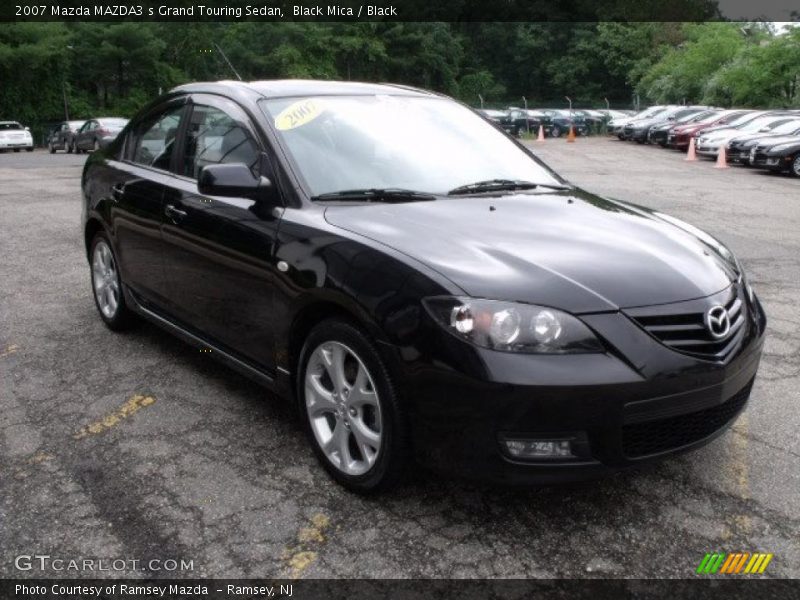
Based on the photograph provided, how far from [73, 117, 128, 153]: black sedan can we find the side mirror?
24.0 m

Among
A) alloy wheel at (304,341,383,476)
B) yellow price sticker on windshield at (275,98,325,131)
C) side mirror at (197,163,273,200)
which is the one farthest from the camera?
yellow price sticker on windshield at (275,98,325,131)

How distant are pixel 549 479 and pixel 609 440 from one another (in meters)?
0.24

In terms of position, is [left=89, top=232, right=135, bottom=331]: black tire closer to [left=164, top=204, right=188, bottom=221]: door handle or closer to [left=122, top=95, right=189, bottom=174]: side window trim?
[left=122, top=95, right=189, bottom=174]: side window trim

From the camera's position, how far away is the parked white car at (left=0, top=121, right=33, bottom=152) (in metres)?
36.4

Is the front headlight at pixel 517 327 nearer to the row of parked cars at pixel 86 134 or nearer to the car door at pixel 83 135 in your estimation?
the row of parked cars at pixel 86 134

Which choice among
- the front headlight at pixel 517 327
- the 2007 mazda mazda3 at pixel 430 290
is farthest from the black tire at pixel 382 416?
the front headlight at pixel 517 327

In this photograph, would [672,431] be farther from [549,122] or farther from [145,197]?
[549,122]

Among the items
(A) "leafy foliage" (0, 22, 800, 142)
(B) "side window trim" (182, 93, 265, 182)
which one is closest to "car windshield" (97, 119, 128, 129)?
(A) "leafy foliage" (0, 22, 800, 142)

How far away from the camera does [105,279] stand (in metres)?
Answer: 5.48

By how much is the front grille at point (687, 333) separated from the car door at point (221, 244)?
1.57m

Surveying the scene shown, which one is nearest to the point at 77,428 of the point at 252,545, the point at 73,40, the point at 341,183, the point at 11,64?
the point at 252,545

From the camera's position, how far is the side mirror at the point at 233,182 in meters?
3.56

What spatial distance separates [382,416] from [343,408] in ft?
0.95

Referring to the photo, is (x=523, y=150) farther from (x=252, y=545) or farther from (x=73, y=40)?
(x=73, y=40)
